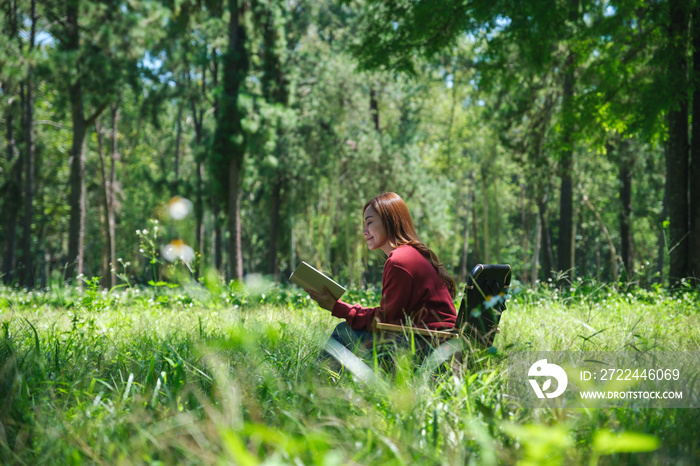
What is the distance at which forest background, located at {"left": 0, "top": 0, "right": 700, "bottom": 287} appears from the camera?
7.55m

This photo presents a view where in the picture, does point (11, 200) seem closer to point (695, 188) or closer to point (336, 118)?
point (336, 118)

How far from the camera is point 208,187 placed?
18.8 meters

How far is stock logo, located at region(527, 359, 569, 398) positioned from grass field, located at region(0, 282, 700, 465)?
0.17 m

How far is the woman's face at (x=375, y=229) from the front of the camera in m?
3.54

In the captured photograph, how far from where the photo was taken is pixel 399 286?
10.6 ft

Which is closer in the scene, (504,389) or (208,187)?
(504,389)

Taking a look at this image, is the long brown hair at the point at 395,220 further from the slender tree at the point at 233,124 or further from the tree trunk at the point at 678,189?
the slender tree at the point at 233,124

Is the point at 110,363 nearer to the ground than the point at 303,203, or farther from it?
nearer to the ground

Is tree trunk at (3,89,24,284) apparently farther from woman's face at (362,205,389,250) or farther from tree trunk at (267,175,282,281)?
woman's face at (362,205,389,250)

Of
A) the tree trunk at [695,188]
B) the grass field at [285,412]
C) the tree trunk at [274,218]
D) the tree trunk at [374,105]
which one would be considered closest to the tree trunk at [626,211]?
the tree trunk at [695,188]

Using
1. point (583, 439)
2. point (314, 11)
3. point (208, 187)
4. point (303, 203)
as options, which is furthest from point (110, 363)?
point (314, 11)

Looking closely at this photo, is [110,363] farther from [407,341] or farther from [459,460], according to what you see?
[459,460]

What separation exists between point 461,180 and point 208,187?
58.7ft

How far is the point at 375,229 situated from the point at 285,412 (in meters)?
1.67
